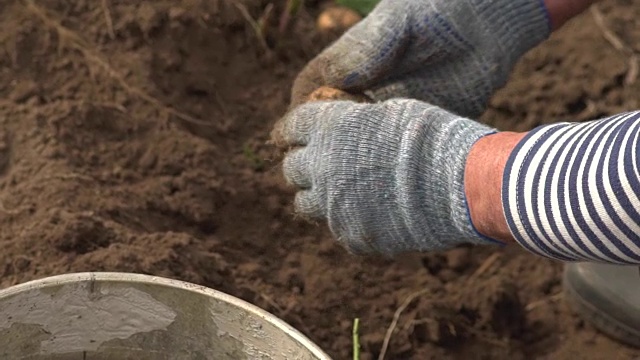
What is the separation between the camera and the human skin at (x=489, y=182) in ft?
3.26

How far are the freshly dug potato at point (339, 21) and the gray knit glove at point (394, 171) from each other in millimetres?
750

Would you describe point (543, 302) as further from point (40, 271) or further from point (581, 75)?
point (40, 271)

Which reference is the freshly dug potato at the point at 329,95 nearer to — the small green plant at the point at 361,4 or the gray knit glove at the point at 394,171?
the gray knit glove at the point at 394,171

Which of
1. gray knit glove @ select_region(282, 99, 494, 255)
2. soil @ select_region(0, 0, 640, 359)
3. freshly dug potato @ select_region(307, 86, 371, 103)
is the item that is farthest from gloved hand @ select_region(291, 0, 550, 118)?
soil @ select_region(0, 0, 640, 359)

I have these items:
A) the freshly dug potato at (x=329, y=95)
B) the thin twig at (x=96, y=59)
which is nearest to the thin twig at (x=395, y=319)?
the freshly dug potato at (x=329, y=95)

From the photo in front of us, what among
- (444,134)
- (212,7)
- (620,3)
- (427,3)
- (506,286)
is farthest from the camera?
(620,3)

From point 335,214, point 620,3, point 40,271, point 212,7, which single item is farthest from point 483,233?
point 620,3

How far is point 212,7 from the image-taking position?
1.72 meters

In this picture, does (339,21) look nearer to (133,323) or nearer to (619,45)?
(619,45)

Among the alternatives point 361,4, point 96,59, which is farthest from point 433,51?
point 96,59

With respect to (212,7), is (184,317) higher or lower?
lower

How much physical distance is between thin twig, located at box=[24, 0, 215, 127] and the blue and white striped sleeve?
0.78m

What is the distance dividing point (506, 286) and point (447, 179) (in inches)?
19.3

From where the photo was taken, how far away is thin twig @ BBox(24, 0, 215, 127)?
155cm
